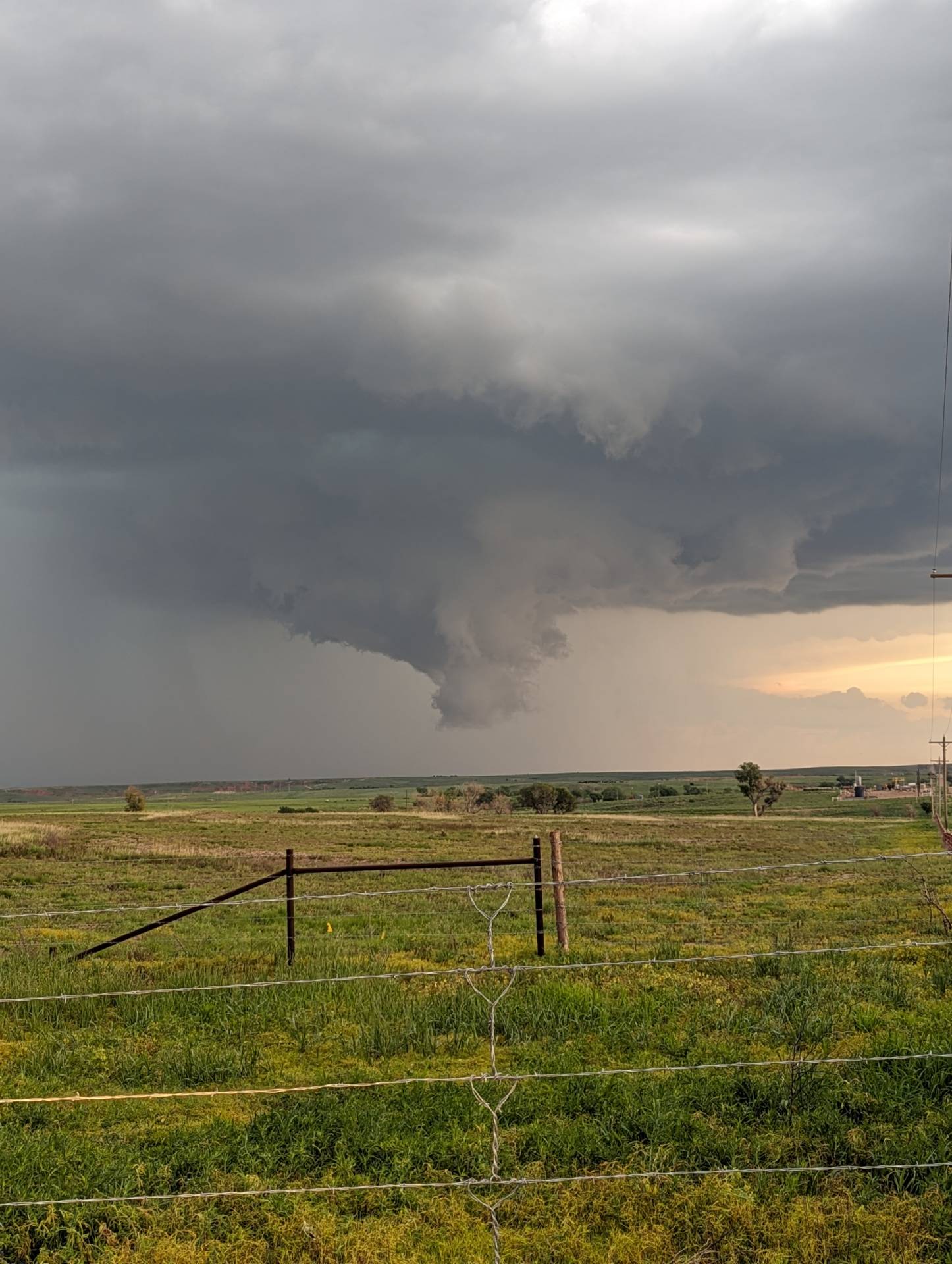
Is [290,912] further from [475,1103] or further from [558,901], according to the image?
[475,1103]

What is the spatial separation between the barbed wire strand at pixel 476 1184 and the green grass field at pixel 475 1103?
0.18 feet

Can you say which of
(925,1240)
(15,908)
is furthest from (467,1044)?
(15,908)

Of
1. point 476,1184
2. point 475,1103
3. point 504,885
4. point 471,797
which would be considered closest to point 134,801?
point 471,797

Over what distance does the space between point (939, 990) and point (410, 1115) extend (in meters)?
6.48

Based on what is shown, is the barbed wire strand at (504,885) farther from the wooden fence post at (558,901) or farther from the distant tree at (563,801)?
the distant tree at (563,801)

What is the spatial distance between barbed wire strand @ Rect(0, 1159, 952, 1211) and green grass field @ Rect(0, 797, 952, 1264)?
55 mm

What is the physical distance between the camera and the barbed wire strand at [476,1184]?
6.36 m

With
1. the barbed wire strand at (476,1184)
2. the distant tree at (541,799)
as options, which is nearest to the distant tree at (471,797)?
the distant tree at (541,799)

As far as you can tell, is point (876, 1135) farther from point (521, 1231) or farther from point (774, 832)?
point (774, 832)

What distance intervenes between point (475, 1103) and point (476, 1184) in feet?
4.98

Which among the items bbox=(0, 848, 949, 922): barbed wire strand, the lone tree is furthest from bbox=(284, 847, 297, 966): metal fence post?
the lone tree

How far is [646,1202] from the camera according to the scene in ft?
20.8

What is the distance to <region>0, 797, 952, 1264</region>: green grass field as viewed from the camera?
607 cm

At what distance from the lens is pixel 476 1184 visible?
635 centimetres
